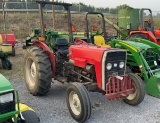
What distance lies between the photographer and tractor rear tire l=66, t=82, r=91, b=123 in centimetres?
390

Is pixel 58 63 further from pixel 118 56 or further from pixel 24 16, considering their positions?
pixel 24 16

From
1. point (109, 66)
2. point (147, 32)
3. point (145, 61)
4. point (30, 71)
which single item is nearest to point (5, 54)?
point (30, 71)

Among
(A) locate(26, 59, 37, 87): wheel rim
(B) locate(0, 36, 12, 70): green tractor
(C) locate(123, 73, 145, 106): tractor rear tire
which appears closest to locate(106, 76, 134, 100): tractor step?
(C) locate(123, 73, 145, 106): tractor rear tire

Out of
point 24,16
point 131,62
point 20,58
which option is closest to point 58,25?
point 24,16

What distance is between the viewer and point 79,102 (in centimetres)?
406

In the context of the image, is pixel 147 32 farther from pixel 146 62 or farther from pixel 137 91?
pixel 137 91

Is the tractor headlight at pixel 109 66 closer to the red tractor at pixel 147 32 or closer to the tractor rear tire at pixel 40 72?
the tractor rear tire at pixel 40 72

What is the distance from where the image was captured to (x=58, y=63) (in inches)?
206

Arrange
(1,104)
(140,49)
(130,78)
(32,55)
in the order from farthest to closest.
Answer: (140,49), (32,55), (130,78), (1,104)

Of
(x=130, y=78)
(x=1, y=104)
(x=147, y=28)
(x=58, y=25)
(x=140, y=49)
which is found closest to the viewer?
(x=1, y=104)

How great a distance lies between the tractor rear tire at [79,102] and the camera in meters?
3.90

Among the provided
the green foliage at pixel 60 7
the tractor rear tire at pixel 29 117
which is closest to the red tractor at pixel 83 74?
the tractor rear tire at pixel 29 117

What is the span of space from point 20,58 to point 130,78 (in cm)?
656

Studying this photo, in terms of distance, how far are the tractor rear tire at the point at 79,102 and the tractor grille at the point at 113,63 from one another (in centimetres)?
45
